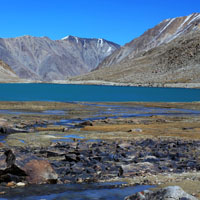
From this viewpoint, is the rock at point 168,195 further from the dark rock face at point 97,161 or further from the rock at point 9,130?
the rock at point 9,130

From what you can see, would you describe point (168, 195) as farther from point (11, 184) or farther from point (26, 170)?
point (11, 184)

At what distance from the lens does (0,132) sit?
1441 inches

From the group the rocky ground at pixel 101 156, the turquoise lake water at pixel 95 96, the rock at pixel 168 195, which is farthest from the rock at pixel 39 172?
the turquoise lake water at pixel 95 96

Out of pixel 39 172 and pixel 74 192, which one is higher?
pixel 39 172

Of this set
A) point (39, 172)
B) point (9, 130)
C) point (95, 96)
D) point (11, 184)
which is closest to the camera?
point (11, 184)

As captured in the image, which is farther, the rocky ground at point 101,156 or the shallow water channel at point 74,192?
the rocky ground at point 101,156

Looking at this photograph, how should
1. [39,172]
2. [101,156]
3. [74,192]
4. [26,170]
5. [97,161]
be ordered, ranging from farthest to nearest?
1. [101,156]
2. [97,161]
3. [39,172]
4. [26,170]
5. [74,192]

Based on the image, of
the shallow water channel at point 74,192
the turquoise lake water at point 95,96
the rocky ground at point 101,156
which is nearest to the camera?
the shallow water channel at point 74,192

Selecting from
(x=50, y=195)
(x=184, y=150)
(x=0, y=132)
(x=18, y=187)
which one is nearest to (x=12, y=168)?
(x=18, y=187)

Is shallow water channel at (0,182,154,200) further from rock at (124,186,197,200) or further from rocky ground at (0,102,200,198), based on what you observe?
rock at (124,186,197,200)

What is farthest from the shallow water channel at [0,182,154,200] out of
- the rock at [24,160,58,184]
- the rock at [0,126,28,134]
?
the rock at [0,126,28,134]

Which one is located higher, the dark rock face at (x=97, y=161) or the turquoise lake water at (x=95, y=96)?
the turquoise lake water at (x=95, y=96)

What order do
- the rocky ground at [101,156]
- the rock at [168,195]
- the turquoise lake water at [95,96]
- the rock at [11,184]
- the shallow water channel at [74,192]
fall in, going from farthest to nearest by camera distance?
the turquoise lake water at [95,96], the rocky ground at [101,156], the rock at [11,184], the shallow water channel at [74,192], the rock at [168,195]

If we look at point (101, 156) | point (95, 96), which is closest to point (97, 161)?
point (101, 156)
